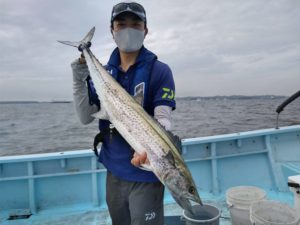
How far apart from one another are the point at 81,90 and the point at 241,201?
2.47 m

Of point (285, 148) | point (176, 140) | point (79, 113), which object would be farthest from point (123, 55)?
point (285, 148)

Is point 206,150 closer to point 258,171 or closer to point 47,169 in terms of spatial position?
point 258,171

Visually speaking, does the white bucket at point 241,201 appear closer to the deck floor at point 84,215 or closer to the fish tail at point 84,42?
the deck floor at point 84,215

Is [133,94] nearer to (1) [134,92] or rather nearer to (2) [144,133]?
(1) [134,92]

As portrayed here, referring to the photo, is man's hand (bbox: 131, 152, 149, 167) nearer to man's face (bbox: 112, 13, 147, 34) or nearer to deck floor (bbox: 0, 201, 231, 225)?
man's face (bbox: 112, 13, 147, 34)

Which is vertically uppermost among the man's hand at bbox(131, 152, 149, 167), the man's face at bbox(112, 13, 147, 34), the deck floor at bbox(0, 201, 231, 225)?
the man's face at bbox(112, 13, 147, 34)

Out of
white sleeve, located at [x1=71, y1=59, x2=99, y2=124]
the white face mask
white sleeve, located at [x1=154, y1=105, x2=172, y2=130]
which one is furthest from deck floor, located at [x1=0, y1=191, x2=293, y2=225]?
the white face mask

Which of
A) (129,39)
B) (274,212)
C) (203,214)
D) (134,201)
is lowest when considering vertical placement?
(203,214)

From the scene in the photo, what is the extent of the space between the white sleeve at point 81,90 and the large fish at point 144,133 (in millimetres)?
92

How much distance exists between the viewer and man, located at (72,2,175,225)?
2.50m

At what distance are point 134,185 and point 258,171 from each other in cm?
395

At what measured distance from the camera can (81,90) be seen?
9.04 feet

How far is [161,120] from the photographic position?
98.4 inches

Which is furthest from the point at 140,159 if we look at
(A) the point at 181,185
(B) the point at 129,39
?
(B) the point at 129,39
